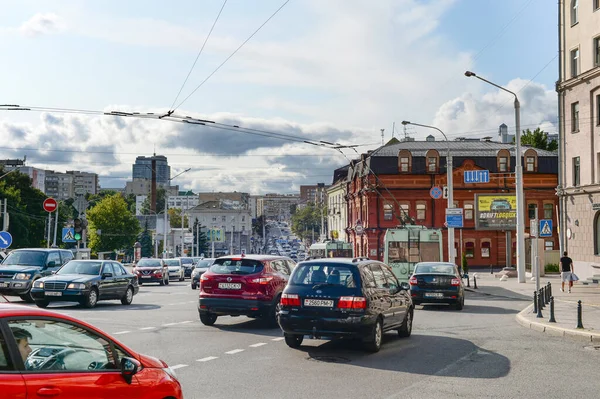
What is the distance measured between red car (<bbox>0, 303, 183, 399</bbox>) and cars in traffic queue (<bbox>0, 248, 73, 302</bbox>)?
19375mm

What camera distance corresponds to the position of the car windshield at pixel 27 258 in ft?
83.0

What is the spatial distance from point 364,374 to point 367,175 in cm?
6483

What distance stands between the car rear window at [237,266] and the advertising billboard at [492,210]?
37715mm

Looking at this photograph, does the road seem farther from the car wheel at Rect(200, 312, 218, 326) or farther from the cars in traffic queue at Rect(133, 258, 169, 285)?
the cars in traffic queue at Rect(133, 258, 169, 285)

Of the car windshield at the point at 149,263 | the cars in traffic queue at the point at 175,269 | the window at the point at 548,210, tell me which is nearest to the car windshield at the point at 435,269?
the car windshield at the point at 149,263

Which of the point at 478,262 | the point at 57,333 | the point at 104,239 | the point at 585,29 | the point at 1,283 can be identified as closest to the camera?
the point at 57,333

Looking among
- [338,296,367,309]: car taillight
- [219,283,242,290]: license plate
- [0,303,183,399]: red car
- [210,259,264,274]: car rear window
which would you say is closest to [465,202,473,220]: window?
[210,259,264,274]: car rear window

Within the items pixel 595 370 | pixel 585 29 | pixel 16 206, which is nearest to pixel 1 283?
pixel 595 370

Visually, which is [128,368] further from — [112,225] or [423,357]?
[112,225]

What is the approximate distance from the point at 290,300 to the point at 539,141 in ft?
275

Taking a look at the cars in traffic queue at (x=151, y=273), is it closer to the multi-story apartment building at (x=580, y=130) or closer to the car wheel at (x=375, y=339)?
the multi-story apartment building at (x=580, y=130)

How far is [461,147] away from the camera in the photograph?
261ft

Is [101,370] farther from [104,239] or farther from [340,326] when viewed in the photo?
[104,239]

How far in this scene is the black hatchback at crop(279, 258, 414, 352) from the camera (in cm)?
1268
